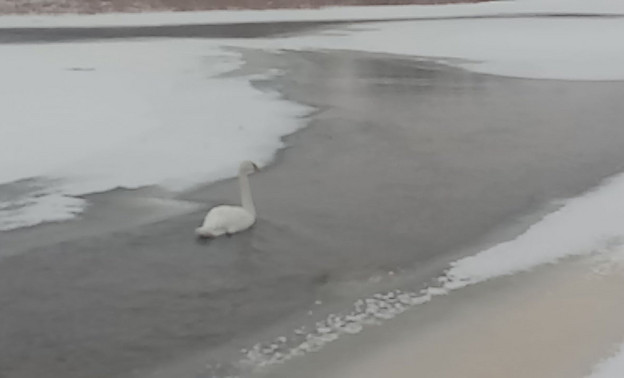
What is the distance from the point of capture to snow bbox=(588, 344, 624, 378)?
5.39m

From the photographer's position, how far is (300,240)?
804cm

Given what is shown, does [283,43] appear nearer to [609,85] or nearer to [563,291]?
[609,85]

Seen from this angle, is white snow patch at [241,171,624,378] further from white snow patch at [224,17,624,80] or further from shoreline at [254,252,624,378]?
white snow patch at [224,17,624,80]

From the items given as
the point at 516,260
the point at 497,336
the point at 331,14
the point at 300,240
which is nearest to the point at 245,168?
the point at 300,240

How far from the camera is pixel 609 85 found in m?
16.6

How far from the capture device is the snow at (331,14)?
27422 mm


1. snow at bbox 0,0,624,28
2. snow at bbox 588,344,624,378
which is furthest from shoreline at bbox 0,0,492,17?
snow at bbox 588,344,624,378

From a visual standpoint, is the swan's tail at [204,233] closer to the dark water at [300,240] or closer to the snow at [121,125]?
the dark water at [300,240]

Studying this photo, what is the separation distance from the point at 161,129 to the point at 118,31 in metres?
13.4

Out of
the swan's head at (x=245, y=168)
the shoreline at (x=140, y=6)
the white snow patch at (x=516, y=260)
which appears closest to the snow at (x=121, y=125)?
the swan's head at (x=245, y=168)

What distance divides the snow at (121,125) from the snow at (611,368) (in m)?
5.03

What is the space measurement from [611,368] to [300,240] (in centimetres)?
320

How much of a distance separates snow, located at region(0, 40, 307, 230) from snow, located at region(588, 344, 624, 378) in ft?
16.5

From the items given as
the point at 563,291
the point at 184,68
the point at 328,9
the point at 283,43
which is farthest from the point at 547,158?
the point at 328,9
